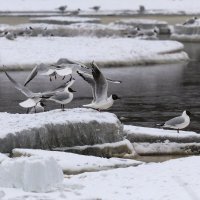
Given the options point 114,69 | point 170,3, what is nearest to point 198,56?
point 114,69

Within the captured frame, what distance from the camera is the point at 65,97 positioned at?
56.8 feet

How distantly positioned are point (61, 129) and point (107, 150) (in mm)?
1155

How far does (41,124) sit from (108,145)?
5.33ft

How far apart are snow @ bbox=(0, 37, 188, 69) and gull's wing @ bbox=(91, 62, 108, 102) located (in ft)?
58.5

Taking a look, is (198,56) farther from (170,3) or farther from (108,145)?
(170,3)

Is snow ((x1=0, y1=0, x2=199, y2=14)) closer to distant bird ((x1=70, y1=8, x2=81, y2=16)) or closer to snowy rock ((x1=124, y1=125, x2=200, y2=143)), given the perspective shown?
distant bird ((x1=70, y1=8, x2=81, y2=16))

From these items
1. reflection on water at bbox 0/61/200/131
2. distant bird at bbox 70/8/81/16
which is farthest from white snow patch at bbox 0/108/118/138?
distant bird at bbox 70/8/81/16

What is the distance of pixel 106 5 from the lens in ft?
299

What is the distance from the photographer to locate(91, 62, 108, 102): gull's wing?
16594 millimetres

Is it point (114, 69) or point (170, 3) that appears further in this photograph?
point (170, 3)

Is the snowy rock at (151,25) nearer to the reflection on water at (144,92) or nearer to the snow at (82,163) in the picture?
the reflection on water at (144,92)

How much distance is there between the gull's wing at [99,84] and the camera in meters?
16.6

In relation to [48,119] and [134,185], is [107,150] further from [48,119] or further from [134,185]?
[134,185]

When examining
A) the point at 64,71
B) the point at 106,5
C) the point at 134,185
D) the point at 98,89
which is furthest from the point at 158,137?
the point at 106,5
